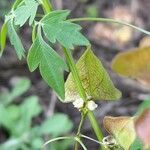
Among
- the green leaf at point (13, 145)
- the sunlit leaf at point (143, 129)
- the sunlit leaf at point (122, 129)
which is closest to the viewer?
the sunlit leaf at point (143, 129)

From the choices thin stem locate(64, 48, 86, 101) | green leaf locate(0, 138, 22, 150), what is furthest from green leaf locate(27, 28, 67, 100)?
green leaf locate(0, 138, 22, 150)

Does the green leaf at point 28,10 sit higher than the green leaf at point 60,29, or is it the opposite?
the green leaf at point 28,10

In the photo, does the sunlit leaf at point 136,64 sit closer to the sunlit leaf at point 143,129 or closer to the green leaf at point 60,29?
the sunlit leaf at point 143,129

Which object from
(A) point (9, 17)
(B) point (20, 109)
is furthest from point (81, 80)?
(B) point (20, 109)

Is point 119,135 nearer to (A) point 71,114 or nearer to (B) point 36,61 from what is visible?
(B) point 36,61

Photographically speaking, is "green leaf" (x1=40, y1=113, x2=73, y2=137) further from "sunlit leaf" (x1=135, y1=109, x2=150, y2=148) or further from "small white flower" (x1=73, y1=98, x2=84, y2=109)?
"sunlit leaf" (x1=135, y1=109, x2=150, y2=148)

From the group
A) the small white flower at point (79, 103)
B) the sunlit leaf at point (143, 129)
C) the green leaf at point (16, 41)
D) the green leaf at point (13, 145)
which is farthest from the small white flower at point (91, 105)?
the green leaf at point (13, 145)
